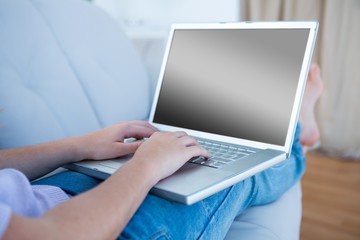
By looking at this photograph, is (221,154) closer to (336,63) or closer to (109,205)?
(109,205)

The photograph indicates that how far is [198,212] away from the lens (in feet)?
1.96

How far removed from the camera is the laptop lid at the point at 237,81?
0.76 meters

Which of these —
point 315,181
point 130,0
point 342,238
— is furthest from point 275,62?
point 130,0

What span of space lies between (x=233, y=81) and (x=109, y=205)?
0.51 m

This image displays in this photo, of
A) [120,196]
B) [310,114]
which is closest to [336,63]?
[310,114]

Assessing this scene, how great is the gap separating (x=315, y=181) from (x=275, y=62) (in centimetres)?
111

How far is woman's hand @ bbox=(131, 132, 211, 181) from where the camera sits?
54cm

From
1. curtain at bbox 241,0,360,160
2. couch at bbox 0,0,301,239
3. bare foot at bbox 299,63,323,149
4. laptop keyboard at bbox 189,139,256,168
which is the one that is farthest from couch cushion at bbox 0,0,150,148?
curtain at bbox 241,0,360,160

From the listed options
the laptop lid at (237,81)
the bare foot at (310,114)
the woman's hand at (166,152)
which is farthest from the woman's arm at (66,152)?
the bare foot at (310,114)

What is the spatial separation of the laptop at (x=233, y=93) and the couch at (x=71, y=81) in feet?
0.60

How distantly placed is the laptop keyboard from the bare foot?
58 cm

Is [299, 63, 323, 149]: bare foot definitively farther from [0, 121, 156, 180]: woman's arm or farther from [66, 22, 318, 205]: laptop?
[0, 121, 156, 180]: woman's arm

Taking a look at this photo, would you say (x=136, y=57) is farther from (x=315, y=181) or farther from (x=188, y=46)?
(x=315, y=181)

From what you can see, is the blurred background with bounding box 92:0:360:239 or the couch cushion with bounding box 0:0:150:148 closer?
the couch cushion with bounding box 0:0:150:148
